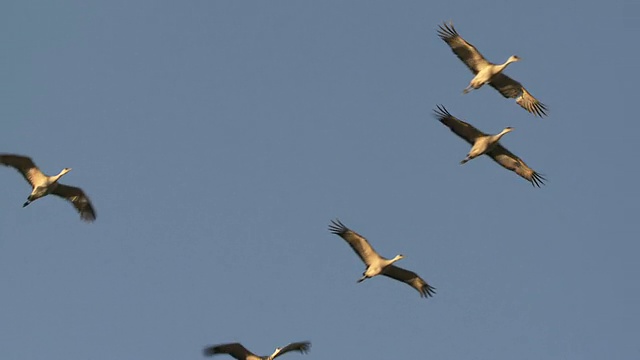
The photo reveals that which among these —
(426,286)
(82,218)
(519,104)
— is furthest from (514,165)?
(82,218)

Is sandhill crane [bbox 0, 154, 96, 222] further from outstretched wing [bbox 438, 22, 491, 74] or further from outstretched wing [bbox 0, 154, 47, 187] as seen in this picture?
outstretched wing [bbox 438, 22, 491, 74]

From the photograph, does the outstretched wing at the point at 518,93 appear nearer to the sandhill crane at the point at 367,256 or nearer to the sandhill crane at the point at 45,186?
the sandhill crane at the point at 367,256

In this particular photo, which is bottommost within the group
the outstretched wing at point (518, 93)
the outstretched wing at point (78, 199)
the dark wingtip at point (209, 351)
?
the dark wingtip at point (209, 351)

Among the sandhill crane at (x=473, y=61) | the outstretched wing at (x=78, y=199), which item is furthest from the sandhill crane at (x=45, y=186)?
the sandhill crane at (x=473, y=61)

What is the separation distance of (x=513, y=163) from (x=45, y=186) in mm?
14933

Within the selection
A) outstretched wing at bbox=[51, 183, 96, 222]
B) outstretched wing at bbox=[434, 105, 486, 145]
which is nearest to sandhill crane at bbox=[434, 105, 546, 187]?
outstretched wing at bbox=[434, 105, 486, 145]

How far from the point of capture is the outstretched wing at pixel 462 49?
41.8 metres

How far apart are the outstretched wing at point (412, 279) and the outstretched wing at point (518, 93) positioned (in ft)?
21.4

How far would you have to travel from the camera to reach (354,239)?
40.1m

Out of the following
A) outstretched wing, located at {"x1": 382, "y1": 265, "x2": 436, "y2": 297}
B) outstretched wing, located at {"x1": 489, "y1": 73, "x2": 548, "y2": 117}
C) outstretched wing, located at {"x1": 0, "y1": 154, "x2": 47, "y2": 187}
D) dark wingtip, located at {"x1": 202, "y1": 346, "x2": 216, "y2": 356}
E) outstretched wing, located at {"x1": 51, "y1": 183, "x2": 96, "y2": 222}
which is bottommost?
dark wingtip, located at {"x1": 202, "y1": 346, "x2": 216, "y2": 356}

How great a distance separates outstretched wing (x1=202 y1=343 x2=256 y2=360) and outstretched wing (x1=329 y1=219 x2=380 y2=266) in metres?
4.32

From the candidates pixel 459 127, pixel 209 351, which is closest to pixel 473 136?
pixel 459 127

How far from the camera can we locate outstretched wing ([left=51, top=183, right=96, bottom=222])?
44125 mm

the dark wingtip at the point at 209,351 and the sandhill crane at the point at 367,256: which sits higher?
the sandhill crane at the point at 367,256
